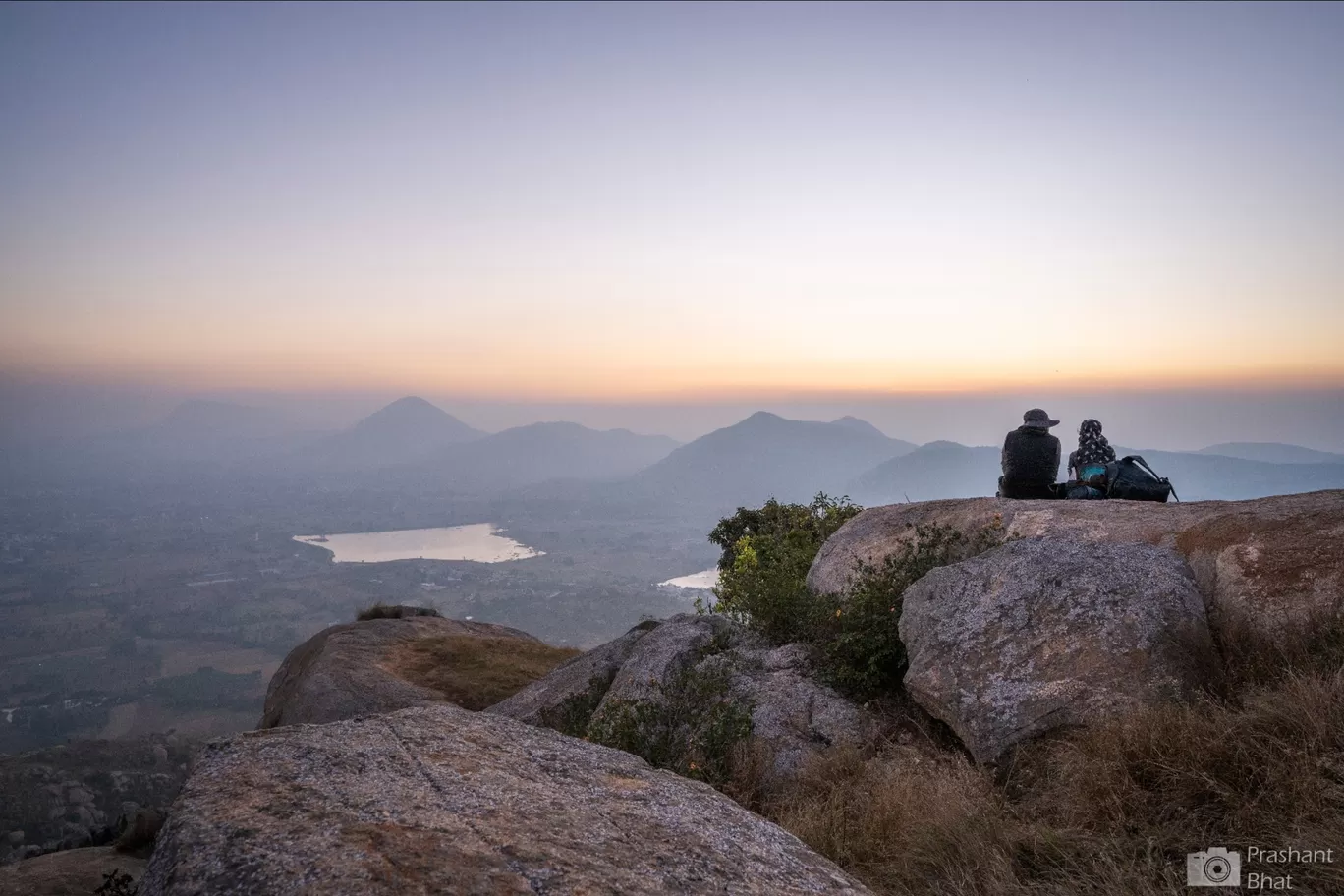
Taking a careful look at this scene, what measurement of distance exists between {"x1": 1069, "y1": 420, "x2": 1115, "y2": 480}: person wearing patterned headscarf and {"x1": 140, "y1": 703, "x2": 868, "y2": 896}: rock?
11.3 meters

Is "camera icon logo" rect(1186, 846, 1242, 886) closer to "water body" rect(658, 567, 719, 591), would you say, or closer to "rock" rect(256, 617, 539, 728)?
"rock" rect(256, 617, 539, 728)

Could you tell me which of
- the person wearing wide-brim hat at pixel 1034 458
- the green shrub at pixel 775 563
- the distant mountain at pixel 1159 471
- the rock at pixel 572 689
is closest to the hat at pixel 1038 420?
the person wearing wide-brim hat at pixel 1034 458

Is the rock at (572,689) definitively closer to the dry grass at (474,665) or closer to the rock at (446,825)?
the dry grass at (474,665)

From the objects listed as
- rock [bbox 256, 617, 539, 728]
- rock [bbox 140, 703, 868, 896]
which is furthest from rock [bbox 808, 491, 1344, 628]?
rock [bbox 256, 617, 539, 728]

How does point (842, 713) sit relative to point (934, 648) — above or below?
below

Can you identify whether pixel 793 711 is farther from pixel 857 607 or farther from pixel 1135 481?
pixel 1135 481

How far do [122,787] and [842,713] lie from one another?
3782 cm

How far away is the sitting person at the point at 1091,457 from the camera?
41.5ft

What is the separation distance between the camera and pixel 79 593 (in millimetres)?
149375

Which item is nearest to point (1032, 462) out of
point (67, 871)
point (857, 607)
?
point (857, 607)

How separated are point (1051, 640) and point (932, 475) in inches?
6900

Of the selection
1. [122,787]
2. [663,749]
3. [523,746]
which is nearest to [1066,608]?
[663,749]

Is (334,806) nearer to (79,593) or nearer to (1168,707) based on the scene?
(1168,707)

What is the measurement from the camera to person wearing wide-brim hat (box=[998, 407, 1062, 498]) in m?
13.0
